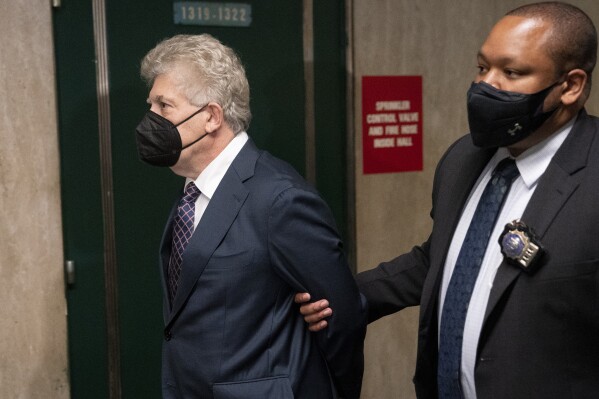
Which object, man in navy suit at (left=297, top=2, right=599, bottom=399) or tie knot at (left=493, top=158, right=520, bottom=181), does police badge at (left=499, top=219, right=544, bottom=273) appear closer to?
man in navy suit at (left=297, top=2, right=599, bottom=399)

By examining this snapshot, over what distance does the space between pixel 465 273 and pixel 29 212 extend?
1.74 m

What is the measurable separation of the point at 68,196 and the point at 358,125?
1.30 metres

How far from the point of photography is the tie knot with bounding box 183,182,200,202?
218 cm

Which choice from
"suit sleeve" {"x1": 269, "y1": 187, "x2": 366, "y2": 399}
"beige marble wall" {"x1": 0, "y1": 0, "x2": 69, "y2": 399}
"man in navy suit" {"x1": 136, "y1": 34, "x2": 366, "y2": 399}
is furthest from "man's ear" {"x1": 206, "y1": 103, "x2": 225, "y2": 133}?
"beige marble wall" {"x1": 0, "y1": 0, "x2": 69, "y2": 399}

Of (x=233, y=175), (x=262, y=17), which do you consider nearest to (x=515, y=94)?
(x=233, y=175)

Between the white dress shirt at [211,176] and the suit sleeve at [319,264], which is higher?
the white dress shirt at [211,176]

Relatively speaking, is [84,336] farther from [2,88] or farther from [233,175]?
[233,175]

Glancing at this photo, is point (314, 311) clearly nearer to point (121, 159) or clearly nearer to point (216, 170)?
point (216, 170)

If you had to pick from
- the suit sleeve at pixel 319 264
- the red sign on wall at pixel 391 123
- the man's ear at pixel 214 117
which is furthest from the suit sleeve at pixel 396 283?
the red sign on wall at pixel 391 123

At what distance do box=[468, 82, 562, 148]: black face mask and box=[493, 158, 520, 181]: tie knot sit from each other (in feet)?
0.27

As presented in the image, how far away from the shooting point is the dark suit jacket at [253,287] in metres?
1.99

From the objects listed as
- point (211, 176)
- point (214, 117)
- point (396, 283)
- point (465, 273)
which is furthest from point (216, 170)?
point (465, 273)

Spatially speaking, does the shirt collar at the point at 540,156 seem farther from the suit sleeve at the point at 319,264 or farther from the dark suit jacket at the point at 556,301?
the suit sleeve at the point at 319,264

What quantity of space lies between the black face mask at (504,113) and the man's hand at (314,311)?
2.15 feet
